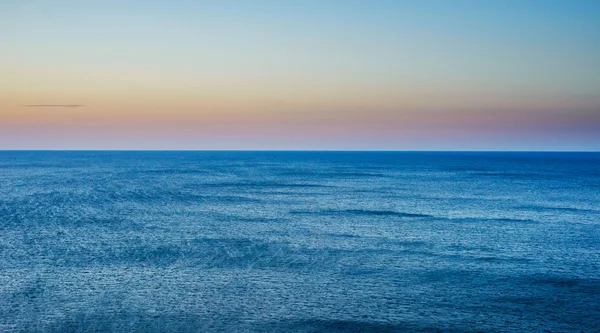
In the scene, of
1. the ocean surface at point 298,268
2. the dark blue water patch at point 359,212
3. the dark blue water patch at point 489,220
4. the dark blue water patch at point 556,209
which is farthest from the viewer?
the dark blue water patch at point 556,209

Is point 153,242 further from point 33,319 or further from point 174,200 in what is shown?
point 174,200

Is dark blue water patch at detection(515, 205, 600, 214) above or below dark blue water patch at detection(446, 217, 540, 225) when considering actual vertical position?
above

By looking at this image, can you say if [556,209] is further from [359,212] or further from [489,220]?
[359,212]

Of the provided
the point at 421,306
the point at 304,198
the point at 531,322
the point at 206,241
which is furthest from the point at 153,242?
the point at 304,198

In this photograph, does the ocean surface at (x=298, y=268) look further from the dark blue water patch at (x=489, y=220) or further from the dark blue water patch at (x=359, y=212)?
the dark blue water patch at (x=359, y=212)

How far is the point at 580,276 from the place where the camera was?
1383 inches

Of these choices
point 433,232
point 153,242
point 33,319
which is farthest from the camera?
point 433,232

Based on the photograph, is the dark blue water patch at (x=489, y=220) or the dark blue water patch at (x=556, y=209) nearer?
the dark blue water patch at (x=489, y=220)

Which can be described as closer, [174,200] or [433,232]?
[433,232]

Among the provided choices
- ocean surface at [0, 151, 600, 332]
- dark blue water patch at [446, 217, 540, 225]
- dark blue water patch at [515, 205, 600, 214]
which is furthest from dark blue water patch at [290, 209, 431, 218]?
dark blue water patch at [515, 205, 600, 214]

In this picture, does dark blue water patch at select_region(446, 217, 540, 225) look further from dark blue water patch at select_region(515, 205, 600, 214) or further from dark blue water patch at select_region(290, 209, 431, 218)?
dark blue water patch at select_region(515, 205, 600, 214)

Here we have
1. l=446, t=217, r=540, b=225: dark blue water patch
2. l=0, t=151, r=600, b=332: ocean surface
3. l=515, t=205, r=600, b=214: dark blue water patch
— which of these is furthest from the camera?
l=515, t=205, r=600, b=214: dark blue water patch

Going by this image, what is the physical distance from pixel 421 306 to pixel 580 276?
1325 centimetres

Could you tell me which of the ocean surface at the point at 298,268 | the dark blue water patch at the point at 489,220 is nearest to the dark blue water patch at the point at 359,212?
the ocean surface at the point at 298,268
